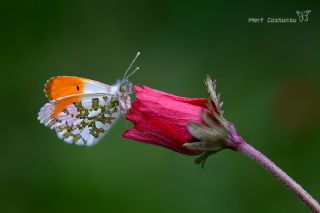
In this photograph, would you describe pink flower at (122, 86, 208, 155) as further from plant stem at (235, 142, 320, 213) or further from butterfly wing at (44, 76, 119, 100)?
butterfly wing at (44, 76, 119, 100)

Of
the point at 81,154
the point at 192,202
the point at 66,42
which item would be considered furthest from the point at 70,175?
the point at 66,42

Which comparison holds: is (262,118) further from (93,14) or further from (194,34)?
(93,14)

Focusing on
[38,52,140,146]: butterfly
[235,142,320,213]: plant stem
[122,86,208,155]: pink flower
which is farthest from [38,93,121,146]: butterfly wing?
[235,142,320,213]: plant stem

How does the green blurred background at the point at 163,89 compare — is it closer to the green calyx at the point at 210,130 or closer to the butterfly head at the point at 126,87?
the butterfly head at the point at 126,87

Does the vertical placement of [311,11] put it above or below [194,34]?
above

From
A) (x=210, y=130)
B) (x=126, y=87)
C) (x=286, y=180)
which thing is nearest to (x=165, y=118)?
(x=210, y=130)

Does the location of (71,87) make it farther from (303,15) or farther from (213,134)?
(303,15)

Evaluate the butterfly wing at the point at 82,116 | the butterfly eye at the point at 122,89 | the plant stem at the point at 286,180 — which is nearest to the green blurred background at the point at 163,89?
the butterfly wing at the point at 82,116
